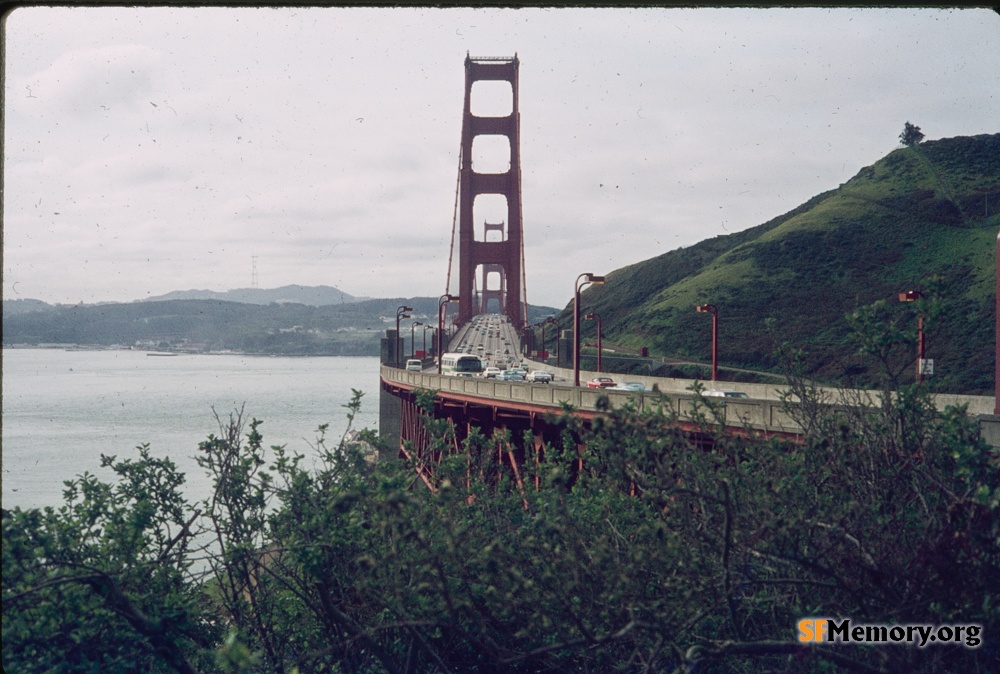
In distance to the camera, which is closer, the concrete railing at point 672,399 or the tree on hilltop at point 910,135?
the concrete railing at point 672,399

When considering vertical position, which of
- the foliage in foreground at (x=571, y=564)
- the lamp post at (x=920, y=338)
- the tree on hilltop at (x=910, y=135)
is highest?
the tree on hilltop at (x=910, y=135)

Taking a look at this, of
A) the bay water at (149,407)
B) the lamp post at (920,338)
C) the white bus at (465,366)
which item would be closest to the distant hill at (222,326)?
the bay water at (149,407)

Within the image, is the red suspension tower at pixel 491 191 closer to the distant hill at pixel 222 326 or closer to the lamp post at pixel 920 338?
the distant hill at pixel 222 326

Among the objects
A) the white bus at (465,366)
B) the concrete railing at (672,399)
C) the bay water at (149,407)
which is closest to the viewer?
the concrete railing at (672,399)

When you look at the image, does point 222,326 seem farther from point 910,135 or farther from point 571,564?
point 571,564

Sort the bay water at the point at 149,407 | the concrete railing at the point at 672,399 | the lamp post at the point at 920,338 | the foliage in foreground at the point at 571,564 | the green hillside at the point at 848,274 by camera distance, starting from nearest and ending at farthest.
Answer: the foliage in foreground at the point at 571,564
the lamp post at the point at 920,338
the concrete railing at the point at 672,399
the bay water at the point at 149,407
the green hillside at the point at 848,274
